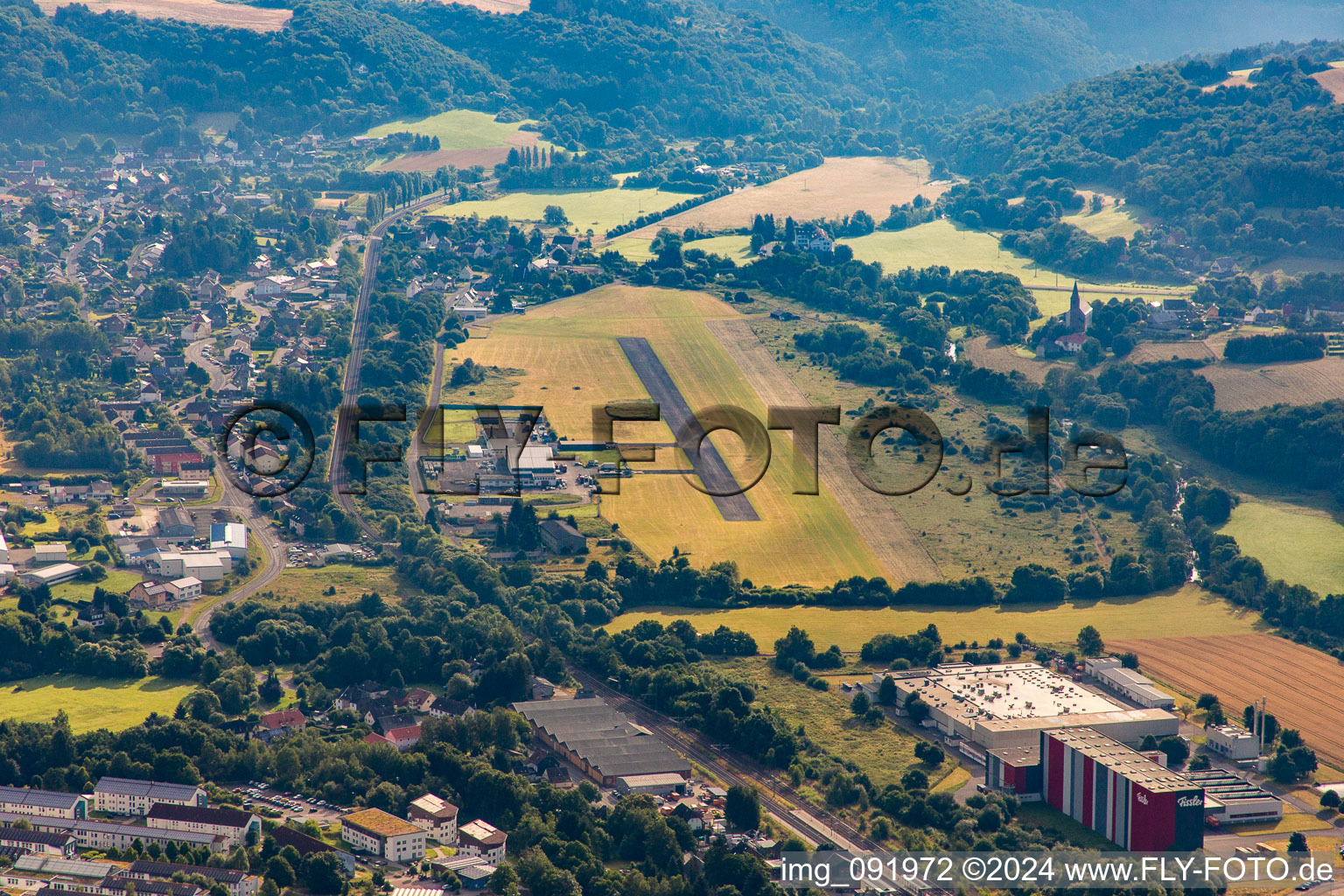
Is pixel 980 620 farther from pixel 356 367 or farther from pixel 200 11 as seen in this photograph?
pixel 200 11

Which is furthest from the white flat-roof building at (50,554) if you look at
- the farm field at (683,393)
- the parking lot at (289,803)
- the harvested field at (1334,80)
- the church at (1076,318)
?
the harvested field at (1334,80)

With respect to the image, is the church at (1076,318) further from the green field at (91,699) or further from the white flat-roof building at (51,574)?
the green field at (91,699)

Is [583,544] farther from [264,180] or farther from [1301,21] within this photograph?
[1301,21]

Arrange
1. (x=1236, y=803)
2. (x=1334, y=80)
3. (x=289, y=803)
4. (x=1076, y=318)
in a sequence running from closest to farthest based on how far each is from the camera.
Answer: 1. (x=289, y=803)
2. (x=1236, y=803)
3. (x=1076, y=318)
4. (x=1334, y=80)

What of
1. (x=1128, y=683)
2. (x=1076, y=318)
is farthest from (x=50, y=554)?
(x=1076, y=318)

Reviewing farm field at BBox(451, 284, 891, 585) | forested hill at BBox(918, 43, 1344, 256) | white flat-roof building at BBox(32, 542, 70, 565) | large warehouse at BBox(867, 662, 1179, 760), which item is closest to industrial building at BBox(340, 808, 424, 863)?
large warehouse at BBox(867, 662, 1179, 760)

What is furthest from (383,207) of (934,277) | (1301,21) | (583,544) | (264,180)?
(1301,21)
